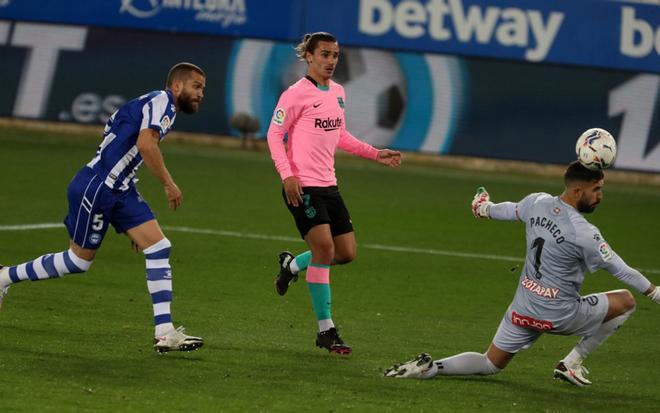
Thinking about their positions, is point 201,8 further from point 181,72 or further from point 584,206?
point 584,206

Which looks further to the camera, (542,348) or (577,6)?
(577,6)

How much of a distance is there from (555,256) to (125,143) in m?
3.13

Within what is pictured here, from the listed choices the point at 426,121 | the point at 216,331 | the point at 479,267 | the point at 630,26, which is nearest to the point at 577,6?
the point at 630,26

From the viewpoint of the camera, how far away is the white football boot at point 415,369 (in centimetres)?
897

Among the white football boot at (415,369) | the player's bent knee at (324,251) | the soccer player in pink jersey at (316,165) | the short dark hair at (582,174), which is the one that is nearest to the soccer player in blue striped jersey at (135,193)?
the soccer player in pink jersey at (316,165)

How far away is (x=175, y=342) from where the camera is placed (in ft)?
30.7

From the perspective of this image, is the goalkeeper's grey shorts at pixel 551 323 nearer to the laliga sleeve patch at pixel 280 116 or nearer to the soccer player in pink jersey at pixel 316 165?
the soccer player in pink jersey at pixel 316 165

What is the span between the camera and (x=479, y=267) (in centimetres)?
1491

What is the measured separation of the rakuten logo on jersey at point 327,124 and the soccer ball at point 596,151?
2205 millimetres

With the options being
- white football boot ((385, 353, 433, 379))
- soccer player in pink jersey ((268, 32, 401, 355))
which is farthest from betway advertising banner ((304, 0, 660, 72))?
white football boot ((385, 353, 433, 379))

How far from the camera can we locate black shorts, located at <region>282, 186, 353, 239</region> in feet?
33.3

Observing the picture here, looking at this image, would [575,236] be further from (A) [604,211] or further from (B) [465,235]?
(A) [604,211]

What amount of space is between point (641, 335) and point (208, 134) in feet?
55.1

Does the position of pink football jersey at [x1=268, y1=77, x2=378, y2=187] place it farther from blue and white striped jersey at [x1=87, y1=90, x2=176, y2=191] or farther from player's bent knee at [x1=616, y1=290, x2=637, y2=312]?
player's bent knee at [x1=616, y1=290, x2=637, y2=312]
